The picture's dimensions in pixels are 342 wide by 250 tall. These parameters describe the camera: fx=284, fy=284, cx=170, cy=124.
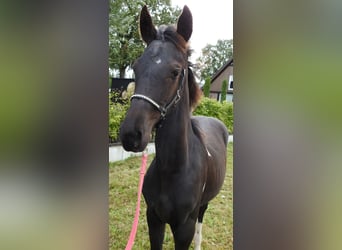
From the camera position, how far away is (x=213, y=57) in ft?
3.10

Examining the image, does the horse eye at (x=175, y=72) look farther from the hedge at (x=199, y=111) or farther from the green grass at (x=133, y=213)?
the green grass at (x=133, y=213)

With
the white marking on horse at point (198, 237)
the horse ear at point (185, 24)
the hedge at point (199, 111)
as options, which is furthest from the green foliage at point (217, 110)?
the white marking on horse at point (198, 237)

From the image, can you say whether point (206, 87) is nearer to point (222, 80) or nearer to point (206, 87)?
point (206, 87)

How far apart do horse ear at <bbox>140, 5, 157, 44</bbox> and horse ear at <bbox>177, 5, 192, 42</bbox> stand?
0.27 feet

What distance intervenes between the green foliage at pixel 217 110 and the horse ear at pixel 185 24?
25 cm

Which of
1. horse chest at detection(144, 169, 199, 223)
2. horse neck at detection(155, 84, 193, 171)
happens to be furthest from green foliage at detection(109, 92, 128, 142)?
horse chest at detection(144, 169, 199, 223)

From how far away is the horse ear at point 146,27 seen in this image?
87 cm

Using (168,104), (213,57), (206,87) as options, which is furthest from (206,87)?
(168,104)

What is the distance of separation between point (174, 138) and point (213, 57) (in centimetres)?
30
